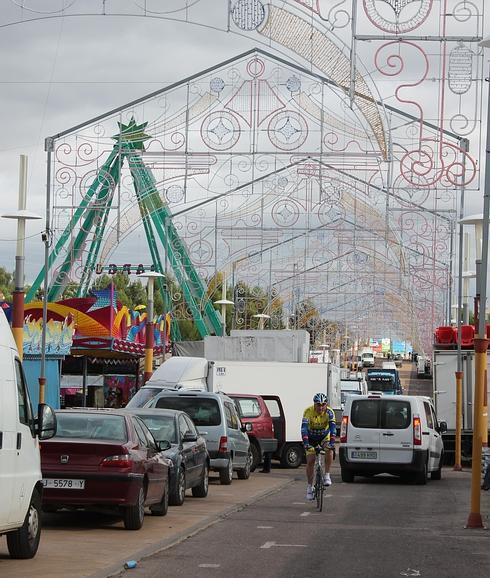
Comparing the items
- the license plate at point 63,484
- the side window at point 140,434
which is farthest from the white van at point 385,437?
the license plate at point 63,484

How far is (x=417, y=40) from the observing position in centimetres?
2408

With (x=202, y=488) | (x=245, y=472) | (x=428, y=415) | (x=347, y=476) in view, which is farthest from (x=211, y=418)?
(x=428, y=415)

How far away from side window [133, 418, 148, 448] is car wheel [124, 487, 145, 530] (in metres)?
0.85

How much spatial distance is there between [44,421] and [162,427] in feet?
26.1

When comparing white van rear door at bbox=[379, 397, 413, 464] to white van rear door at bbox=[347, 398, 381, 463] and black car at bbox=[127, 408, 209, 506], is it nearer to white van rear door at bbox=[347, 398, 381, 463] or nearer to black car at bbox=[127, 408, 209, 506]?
white van rear door at bbox=[347, 398, 381, 463]

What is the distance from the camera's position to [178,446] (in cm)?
1966

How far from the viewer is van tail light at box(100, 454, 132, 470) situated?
1558 centimetres

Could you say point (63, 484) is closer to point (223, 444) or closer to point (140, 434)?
point (140, 434)

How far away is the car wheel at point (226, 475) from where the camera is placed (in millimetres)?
25688

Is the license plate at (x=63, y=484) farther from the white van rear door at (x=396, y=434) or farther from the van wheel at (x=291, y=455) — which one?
the van wheel at (x=291, y=455)

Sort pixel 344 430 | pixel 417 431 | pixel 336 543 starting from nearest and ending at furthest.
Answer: pixel 336 543, pixel 417 431, pixel 344 430

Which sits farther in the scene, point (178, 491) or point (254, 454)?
point (254, 454)

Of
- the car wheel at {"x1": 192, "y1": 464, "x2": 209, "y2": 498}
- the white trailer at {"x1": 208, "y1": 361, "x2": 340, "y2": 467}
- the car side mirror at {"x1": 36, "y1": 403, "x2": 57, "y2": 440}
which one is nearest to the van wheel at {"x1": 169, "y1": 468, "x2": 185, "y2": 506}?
the car wheel at {"x1": 192, "y1": 464, "x2": 209, "y2": 498}

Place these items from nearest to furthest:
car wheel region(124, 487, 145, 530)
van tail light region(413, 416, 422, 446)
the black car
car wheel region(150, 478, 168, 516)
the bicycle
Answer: car wheel region(124, 487, 145, 530) → car wheel region(150, 478, 168, 516) → the black car → the bicycle → van tail light region(413, 416, 422, 446)
